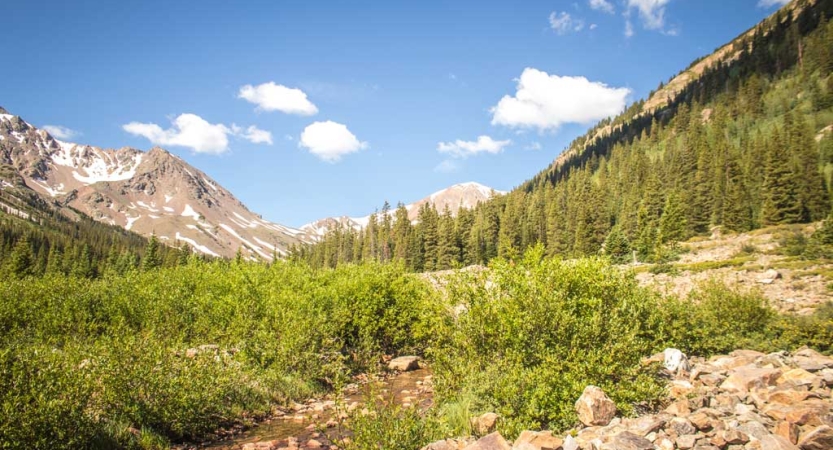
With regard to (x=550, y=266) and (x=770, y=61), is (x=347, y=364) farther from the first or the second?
(x=770, y=61)

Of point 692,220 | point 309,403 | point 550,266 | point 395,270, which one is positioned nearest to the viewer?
point 550,266

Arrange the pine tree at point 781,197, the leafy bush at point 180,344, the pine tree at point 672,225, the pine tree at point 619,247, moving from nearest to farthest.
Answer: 1. the leafy bush at point 180,344
2. the pine tree at point 781,197
3. the pine tree at point 672,225
4. the pine tree at point 619,247

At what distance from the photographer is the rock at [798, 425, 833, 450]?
694cm

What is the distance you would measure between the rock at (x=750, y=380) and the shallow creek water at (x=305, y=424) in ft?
28.6

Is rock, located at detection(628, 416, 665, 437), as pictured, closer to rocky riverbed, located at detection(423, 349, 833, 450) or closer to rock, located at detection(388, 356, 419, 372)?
rocky riverbed, located at detection(423, 349, 833, 450)

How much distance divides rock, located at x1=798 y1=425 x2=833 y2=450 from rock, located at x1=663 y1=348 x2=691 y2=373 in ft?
22.1

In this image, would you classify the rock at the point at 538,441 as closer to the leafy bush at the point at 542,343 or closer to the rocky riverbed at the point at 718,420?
the rocky riverbed at the point at 718,420

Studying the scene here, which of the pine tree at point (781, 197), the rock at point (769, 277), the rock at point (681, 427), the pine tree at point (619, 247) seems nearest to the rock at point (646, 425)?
the rock at point (681, 427)

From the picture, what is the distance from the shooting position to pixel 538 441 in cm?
884

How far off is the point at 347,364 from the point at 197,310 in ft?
29.6

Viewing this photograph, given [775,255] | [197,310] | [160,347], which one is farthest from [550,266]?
[775,255]

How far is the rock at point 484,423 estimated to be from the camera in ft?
36.1

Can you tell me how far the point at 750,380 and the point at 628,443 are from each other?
562 centimetres

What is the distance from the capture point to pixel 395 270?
28.2 m
